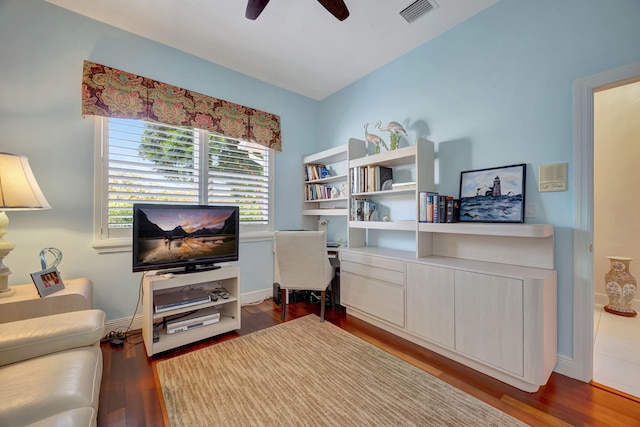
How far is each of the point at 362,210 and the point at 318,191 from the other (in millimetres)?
838

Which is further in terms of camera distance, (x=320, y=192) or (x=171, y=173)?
(x=320, y=192)

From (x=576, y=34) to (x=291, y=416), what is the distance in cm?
297

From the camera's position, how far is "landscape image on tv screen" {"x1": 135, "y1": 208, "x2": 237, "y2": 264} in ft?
6.75

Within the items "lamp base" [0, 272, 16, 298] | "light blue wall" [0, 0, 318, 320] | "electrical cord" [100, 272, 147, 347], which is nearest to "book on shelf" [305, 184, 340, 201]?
"light blue wall" [0, 0, 318, 320]

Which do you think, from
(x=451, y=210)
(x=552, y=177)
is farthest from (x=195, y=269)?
(x=552, y=177)

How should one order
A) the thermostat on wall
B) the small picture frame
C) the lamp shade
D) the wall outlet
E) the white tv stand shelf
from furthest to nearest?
the white tv stand shelf
the wall outlet
the thermostat on wall
the small picture frame
the lamp shade

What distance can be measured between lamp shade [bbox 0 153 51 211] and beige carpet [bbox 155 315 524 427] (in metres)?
1.37

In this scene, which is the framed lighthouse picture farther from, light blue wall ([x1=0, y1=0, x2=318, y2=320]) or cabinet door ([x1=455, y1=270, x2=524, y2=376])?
light blue wall ([x1=0, y1=0, x2=318, y2=320])

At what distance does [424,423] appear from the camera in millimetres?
1334

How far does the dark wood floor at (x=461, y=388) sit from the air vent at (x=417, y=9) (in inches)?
108

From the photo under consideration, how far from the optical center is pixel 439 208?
2139mm

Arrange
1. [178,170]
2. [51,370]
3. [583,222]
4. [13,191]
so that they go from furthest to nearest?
1. [178,170]
2. [583,222]
3. [13,191]
4. [51,370]

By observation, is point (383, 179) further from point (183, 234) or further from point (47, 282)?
point (47, 282)

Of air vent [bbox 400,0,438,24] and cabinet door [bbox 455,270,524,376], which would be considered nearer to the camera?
cabinet door [bbox 455,270,524,376]
